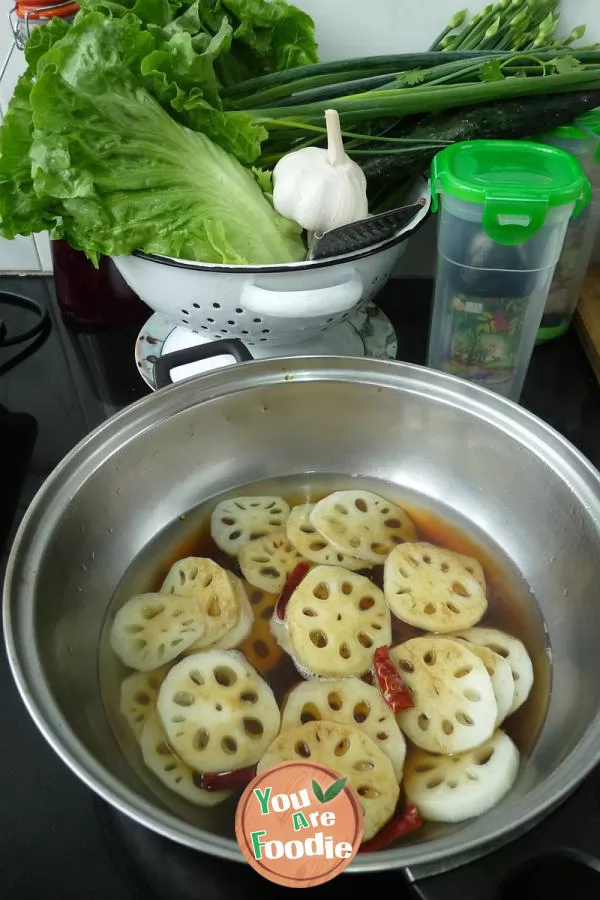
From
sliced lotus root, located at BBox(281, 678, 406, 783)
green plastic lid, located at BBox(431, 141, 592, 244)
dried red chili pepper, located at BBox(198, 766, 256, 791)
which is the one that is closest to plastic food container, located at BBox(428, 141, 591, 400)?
green plastic lid, located at BBox(431, 141, 592, 244)

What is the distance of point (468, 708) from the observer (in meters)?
0.58

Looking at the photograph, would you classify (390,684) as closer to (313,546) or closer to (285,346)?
(313,546)

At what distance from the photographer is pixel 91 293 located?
3.06 ft

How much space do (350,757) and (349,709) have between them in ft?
0.15

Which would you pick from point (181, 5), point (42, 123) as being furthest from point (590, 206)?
point (42, 123)

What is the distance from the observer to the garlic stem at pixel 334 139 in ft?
2.19

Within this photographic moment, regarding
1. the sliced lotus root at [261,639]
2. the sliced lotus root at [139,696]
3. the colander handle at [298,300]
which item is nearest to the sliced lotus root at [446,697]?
the sliced lotus root at [261,639]

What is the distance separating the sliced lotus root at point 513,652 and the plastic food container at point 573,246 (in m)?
0.47

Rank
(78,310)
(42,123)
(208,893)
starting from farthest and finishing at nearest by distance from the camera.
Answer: (78,310)
(42,123)
(208,893)

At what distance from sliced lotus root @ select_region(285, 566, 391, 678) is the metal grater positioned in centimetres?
31

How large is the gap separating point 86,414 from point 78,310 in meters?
0.18

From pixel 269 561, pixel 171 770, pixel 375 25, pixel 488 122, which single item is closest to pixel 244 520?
pixel 269 561

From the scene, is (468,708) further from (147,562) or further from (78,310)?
(78,310)

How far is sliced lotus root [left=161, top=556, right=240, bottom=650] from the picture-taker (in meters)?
0.65
